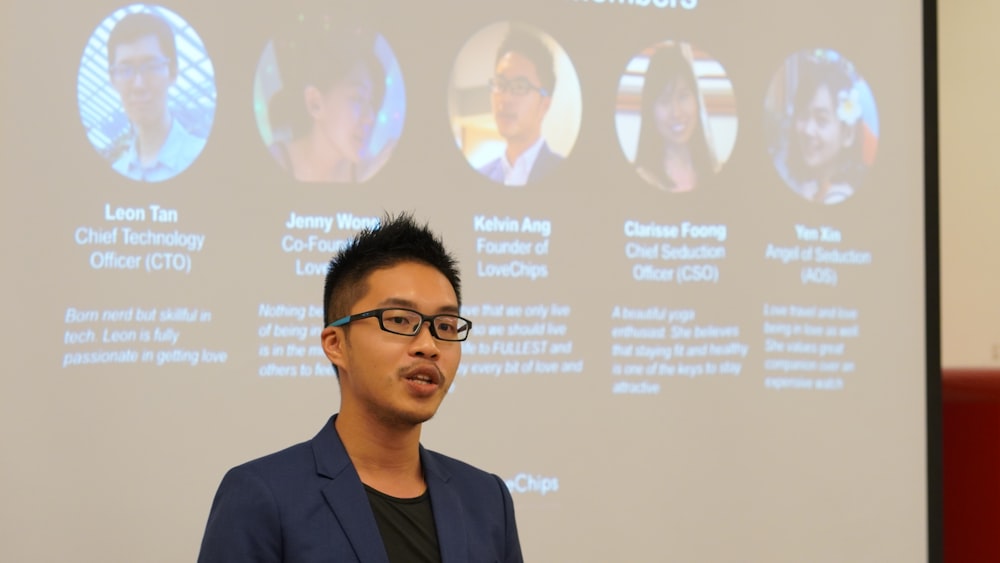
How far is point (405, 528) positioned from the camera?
1.62 meters

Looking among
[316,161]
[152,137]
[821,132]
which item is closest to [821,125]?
[821,132]

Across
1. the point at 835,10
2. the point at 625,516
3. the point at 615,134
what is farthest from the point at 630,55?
the point at 625,516

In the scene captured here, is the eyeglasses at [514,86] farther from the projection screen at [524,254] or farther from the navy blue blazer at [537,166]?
the navy blue blazer at [537,166]

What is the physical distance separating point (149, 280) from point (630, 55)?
1.56 metres

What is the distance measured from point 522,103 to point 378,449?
Answer: 1644 millimetres

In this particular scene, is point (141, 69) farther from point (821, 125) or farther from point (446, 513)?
point (821, 125)

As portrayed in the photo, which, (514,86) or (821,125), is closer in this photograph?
(514,86)

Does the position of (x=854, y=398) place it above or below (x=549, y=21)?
below

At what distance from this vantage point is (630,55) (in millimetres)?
3197

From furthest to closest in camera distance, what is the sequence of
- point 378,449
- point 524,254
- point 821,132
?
point 821,132
point 524,254
point 378,449

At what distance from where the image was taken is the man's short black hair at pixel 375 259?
170cm

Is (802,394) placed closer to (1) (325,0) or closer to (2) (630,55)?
(2) (630,55)

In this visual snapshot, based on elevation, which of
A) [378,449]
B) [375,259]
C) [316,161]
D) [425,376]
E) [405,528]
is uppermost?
[316,161]

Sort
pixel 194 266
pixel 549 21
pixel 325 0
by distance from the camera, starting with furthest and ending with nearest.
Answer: pixel 549 21
pixel 325 0
pixel 194 266
